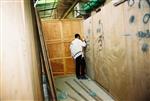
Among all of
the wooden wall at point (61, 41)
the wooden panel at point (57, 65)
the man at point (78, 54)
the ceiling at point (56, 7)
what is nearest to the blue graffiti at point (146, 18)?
the ceiling at point (56, 7)

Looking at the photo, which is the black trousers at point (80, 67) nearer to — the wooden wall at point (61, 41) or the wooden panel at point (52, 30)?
the wooden wall at point (61, 41)

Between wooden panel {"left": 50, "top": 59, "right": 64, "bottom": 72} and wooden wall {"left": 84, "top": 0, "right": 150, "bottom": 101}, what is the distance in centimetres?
216

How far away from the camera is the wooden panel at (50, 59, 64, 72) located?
724 centimetres

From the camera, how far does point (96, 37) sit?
5422mm

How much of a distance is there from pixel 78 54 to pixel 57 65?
98 centimetres

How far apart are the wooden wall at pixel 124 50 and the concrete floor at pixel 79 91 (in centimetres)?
24

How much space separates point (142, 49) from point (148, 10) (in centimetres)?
52

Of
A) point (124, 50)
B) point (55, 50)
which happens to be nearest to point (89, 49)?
point (55, 50)

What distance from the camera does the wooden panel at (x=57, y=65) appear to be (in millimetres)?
7238

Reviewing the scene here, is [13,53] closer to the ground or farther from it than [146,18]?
closer to the ground

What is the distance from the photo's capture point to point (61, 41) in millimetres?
7262

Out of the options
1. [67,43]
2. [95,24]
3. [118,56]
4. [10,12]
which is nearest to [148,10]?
[118,56]

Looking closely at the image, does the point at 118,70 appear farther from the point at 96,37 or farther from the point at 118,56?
the point at 96,37

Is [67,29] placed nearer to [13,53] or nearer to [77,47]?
[77,47]
